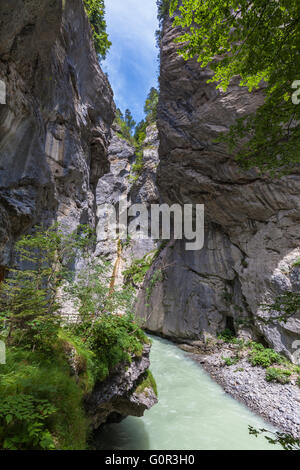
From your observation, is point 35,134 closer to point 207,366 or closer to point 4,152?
point 4,152

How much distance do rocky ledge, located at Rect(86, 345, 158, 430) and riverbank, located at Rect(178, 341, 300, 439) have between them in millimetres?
4609

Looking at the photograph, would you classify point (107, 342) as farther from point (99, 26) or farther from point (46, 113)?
point (99, 26)

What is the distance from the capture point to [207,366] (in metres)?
11.1

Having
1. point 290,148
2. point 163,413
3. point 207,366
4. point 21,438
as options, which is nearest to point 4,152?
point 21,438

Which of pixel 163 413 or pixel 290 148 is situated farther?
pixel 163 413

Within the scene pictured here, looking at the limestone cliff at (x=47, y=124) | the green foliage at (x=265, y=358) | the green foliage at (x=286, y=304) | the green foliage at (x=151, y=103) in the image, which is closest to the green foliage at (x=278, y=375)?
the green foliage at (x=265, y=358)

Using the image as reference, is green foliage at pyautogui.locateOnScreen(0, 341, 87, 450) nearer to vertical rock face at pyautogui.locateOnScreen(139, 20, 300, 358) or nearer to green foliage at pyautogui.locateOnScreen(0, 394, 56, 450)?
green foliage at pyautogui.locateOnScreen(0, 394, 56, 450)

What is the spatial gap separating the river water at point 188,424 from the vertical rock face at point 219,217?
160 inches

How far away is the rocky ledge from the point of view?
4.45 meters

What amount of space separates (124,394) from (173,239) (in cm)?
1410

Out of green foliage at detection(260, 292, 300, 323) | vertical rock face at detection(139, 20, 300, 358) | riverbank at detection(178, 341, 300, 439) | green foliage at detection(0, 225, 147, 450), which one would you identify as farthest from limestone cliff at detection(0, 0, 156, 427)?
vertical rock face at detection(139, 20, 300, 358)

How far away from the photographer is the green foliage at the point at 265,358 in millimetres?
9695

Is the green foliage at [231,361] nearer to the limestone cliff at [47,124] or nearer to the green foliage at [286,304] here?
the limestone cliff at [47,124]

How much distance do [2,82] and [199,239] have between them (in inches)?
527
